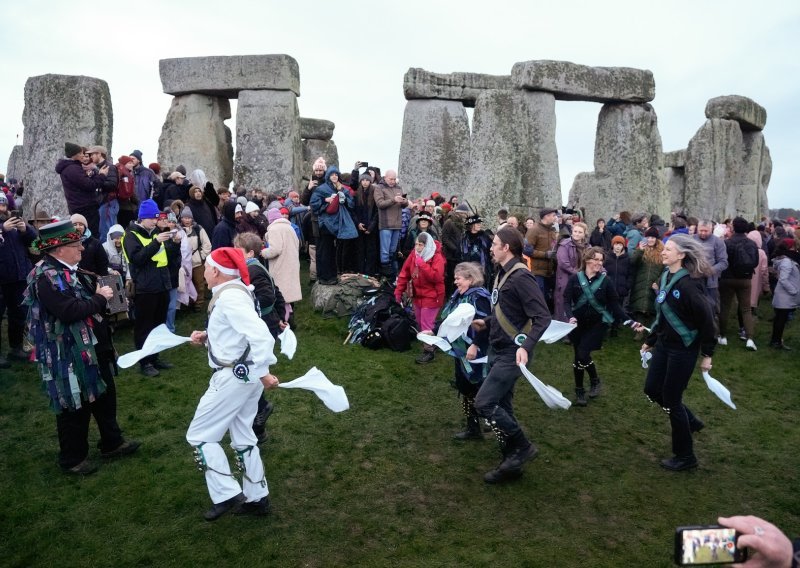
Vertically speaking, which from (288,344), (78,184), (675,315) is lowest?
(288,344)

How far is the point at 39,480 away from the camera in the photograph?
5.08 meters

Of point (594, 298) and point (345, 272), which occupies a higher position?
point (594, 298)

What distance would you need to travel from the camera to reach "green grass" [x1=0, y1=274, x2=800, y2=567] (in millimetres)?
4238

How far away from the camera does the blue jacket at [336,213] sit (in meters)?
10.1

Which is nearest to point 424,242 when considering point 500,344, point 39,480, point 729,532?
point 500,344

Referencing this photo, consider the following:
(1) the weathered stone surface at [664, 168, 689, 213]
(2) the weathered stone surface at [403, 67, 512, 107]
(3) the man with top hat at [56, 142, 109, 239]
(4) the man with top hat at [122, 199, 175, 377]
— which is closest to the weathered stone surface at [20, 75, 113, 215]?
(3) the man with top hat at [56, 142, 109, 239]

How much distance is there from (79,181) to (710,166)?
14733 mm

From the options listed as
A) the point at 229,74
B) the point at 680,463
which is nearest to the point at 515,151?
the point at 229,74

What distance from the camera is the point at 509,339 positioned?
5152mm

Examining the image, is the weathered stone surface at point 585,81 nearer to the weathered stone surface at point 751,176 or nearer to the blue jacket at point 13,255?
the weathered stone surface at point 751,176

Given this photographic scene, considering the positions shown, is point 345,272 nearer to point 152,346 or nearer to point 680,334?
point 152,346

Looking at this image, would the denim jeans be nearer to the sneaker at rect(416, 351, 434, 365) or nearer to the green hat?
the sneaker at rect(416, 351, 434, 365)

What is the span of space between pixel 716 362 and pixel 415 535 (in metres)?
6.55

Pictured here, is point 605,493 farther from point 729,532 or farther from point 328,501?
point 729,532
